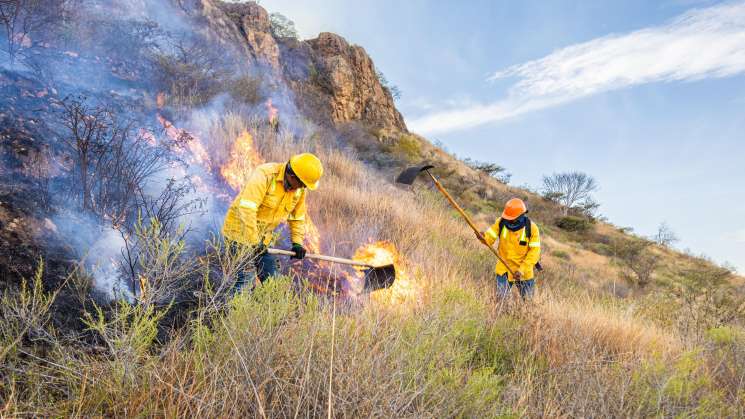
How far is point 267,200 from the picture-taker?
166 inches

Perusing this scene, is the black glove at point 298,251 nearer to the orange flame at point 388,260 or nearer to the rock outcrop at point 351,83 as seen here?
the orange flame at point 388,260

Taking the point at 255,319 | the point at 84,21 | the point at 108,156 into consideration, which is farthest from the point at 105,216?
the point at 84,21

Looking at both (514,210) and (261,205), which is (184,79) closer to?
(261,205)

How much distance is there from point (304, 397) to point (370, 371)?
367 mm

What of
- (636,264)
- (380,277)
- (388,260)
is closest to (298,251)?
(380,277)

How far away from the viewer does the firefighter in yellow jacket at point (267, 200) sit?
3.85 m

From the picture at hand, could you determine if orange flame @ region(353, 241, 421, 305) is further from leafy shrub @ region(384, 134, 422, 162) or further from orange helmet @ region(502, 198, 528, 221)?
leafy shrub @ region(384, 134, 422, 162)

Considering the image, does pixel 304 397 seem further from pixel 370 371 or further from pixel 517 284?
pixel 517 284

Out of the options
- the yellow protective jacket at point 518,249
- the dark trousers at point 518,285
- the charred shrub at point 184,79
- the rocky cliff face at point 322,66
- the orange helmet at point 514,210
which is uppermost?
the rocky cliff face at point 322,66

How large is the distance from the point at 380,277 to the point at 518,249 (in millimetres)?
2370

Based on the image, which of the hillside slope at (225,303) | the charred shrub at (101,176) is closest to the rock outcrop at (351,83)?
the hillside slope at (225,303)

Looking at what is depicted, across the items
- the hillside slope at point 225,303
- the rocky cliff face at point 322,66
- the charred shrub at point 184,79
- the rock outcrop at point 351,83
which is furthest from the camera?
the rock outcrop at point 351,83

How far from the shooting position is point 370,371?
211 centimetres

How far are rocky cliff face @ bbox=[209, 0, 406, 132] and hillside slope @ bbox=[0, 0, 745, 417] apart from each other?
14.8 m
